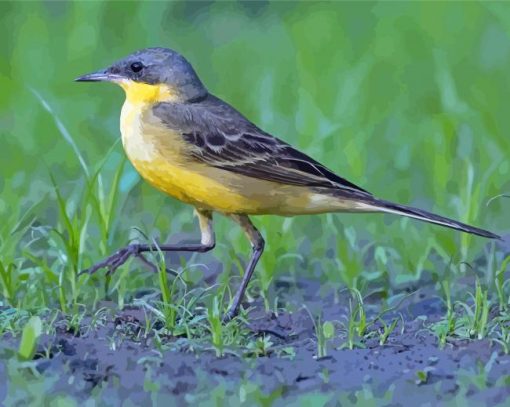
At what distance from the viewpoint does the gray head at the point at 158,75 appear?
8906 mm

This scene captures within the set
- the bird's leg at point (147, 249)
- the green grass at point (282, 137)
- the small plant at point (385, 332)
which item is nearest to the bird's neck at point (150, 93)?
the green grass at point (282, 137)

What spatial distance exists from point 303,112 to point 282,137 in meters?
0.27

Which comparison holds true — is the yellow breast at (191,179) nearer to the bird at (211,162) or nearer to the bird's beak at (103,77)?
the bird at (211,162)

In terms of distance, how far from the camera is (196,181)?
8547 millimetres

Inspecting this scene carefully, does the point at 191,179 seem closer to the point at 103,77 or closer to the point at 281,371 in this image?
the point at 103,77

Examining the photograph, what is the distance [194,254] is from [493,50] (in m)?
5.14

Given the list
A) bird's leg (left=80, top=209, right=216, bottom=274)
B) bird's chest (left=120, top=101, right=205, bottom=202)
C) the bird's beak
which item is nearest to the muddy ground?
bird's leg (left=80, top=209, right=216, bottom=274)

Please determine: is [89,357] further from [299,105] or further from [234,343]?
[299,105]

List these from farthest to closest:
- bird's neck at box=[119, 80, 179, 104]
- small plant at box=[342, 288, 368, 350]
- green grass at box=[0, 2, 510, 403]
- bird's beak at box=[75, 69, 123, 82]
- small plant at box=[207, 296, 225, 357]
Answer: bird's beak at box=[75, 69, 123, 82] → bird's neck at box=[119, 80, 179, 104] → green grass at box=[0, 2, 510, 403] → small plant at box=[342, 288, 368, 350] → small plant at box=[207, 296, 225, 357]

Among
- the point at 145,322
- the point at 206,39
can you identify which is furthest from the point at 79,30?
the point at 145,322

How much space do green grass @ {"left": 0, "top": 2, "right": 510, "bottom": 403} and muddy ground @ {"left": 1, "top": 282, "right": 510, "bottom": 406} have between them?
107 mm

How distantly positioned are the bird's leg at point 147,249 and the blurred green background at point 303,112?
0.16 meters

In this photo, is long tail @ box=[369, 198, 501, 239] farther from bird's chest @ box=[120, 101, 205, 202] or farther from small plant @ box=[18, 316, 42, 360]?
small plant @ box=[18, 316, 42, 360]

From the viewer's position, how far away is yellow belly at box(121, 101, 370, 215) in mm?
8523
